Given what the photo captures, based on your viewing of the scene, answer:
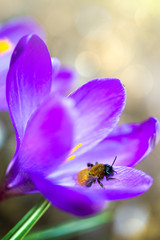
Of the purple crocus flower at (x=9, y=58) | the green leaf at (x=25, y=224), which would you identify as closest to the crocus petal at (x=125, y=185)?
the green leaf at (x=25, y=224)

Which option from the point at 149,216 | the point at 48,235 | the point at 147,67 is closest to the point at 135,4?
the point at 147,67

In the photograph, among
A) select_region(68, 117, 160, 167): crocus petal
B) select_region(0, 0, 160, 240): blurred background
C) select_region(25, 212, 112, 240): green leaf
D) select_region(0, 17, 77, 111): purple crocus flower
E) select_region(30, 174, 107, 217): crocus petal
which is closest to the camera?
select_region(30, 174, 107, 217): crocus petal

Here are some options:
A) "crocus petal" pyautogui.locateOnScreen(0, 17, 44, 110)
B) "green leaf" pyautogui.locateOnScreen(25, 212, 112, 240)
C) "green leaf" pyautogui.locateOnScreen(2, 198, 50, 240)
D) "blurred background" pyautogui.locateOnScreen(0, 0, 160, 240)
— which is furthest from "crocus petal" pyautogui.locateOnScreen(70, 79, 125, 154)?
"blurred background" pyautogui.locateOnScreen(0, 0, 160, 240)

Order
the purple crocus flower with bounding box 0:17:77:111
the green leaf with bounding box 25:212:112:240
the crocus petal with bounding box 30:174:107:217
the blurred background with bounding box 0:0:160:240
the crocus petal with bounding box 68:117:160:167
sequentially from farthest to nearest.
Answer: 1. the blurred background with bounding box 0:0:160:240
2. the green leaf with bounding box 25:212:112:240
3. the purple crocus flower with bounding box 0:17:77:111
4. the crocus petal with bounding box 68:117:160:167
5. the crocus petal with bounding box 30:174:107:217

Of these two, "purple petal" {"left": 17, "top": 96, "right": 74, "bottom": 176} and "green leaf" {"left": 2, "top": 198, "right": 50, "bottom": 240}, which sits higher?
"purple petal" {"left": 17, "top": 96, "right": 74, "bottom": 176}

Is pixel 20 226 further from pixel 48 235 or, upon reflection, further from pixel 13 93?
pixel 48 235

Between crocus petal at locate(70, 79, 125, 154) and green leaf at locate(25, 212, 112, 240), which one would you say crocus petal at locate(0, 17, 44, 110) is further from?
green leaf at locate(25, 212, 112, 240)

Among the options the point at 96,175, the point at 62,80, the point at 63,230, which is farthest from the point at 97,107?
the point at 63,230
